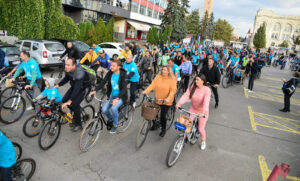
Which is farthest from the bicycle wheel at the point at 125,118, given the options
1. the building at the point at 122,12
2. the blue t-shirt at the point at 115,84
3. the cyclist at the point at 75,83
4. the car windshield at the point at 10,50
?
the building at the point at 122,12

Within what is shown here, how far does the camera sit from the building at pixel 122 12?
2803 cm

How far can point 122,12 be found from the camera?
35.1 m

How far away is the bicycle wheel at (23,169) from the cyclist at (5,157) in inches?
15.7

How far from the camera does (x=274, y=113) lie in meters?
8.44

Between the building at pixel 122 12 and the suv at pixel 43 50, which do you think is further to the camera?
the building at pixel 122 12

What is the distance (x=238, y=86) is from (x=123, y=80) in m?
10.6

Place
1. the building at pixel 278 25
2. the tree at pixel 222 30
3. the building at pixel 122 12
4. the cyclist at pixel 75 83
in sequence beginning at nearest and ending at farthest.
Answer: the cyclist at pixel 75 83
the building at pixel 122 12
the tree at pixel 222 30
the building at pixel 278 25

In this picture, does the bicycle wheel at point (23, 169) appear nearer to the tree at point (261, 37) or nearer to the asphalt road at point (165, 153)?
the asphalt road at point (165, 153)

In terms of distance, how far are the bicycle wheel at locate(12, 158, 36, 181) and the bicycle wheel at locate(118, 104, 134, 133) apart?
2240 mm

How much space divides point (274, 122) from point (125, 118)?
576 cm

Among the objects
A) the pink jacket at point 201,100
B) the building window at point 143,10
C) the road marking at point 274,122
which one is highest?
the building window at point 143,10

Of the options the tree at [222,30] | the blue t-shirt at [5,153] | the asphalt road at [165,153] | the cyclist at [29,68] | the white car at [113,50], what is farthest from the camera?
the tree at [222,30]

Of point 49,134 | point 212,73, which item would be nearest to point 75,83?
point 49,134

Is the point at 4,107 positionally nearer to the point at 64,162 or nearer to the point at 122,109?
the point at 64,162
